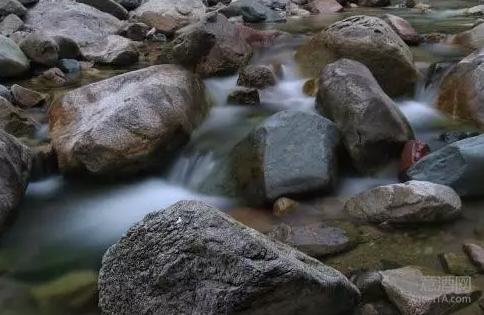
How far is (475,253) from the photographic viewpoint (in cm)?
364

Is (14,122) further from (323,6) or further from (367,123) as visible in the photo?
(323,6)

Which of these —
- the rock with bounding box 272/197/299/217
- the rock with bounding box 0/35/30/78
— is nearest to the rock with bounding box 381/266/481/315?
the rock with bounding box 272/197/299/217

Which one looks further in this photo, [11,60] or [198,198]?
[11,60]

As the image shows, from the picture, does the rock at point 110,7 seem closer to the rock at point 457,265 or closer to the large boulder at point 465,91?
the large boulder at point 465,91

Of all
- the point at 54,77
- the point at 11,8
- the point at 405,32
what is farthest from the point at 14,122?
the point at 11,8

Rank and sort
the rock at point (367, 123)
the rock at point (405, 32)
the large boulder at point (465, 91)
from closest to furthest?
the rock at point (367, 123)
the large boulder at point (465, 91)
the rock at point (405, 32)

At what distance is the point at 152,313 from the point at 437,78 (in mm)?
5349

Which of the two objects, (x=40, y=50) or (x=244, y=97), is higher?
(x=244, y=97)

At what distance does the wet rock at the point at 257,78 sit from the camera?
291 inches

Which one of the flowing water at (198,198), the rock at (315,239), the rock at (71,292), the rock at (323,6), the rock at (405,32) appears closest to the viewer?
the rock at (71,292)

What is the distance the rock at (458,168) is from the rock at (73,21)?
26.4 feet

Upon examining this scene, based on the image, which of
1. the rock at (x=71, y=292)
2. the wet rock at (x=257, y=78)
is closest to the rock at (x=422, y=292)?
the rock at (x=71, y=292)

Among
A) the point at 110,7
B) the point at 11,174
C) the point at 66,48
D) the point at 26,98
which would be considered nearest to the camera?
the point at 11,174

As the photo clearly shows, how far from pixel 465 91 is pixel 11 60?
6.51 metres
